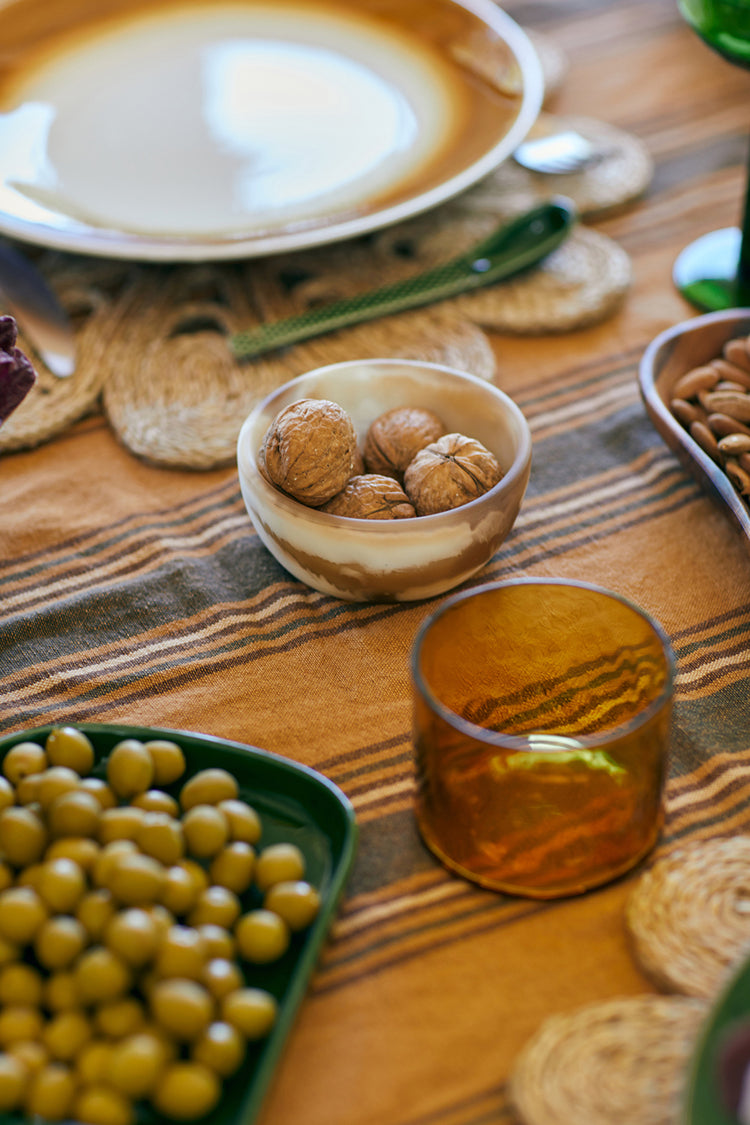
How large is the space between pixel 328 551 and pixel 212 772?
148 millimetres

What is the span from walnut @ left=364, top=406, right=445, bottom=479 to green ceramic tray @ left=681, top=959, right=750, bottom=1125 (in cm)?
34

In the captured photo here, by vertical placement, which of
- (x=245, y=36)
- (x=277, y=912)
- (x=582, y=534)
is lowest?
(x=582, y=534)

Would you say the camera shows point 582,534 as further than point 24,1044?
Yes

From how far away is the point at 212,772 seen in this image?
1.59 feet

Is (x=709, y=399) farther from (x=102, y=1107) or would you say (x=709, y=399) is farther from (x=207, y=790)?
(x=102, y=1107)

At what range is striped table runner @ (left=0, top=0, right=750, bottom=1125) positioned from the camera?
0.44m

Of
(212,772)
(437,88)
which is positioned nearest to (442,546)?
(212,772)

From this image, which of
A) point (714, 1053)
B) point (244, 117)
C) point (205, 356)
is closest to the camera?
point (714, 1053)

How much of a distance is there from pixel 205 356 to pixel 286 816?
43cm

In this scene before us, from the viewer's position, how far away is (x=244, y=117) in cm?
93

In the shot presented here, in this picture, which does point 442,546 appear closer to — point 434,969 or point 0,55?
point 434,969

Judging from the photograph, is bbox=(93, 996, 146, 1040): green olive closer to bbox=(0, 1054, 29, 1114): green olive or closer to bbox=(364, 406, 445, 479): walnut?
bbox=(0, 1054, 29, 1114): green olive

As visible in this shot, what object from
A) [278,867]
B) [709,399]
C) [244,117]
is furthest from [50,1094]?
[244,117]

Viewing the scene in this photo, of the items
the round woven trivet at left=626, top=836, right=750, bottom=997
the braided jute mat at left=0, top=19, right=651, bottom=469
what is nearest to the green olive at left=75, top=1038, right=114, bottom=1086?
the round woven trivet at left=626, top=836, right=750, bottom=997
